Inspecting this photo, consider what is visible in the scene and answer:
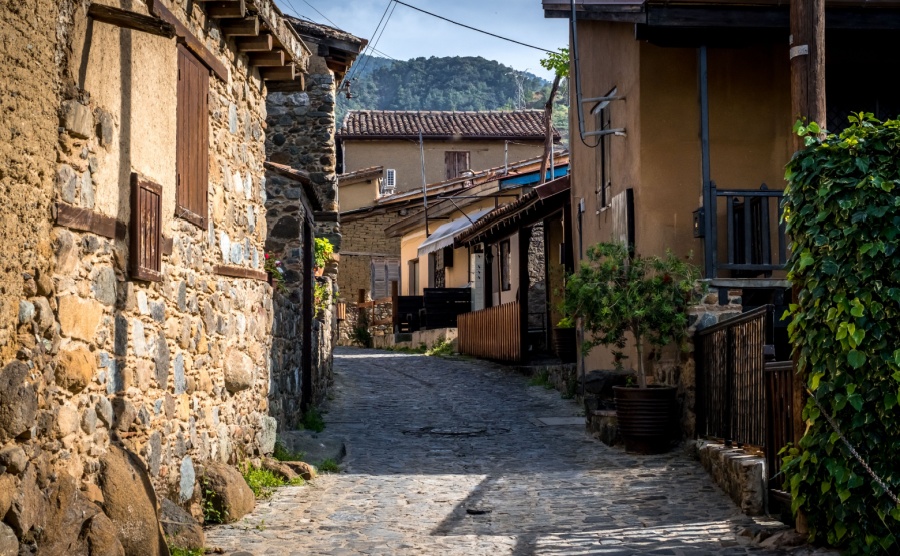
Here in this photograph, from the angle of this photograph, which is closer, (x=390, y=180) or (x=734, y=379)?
(x=734, y=379)

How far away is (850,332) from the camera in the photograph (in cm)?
625

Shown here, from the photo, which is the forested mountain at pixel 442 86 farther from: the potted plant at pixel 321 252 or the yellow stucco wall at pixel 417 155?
the potted plant at pixel 321 252

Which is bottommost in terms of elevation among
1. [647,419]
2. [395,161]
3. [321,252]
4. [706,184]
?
[647,419]

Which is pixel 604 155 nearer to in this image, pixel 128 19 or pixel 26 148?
pixel 128 19

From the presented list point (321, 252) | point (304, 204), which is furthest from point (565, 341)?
point (304, 204)

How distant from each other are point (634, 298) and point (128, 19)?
6.62 m

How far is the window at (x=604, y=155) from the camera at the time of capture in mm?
14305

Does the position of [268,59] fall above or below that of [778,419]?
above

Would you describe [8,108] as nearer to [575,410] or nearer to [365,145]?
[575,410]

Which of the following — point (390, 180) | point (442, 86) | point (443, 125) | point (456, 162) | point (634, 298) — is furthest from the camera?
point (442, 86)

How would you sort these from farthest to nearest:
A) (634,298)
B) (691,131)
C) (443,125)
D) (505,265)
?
(443,125), (505,265), (691,131), (634,298)

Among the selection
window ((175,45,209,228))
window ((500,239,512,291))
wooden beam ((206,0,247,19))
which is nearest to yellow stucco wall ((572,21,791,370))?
wooden beam ((206,0,247,19))

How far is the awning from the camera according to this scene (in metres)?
26.3

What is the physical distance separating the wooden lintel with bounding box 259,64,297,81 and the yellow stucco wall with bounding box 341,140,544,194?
89.1 ft
